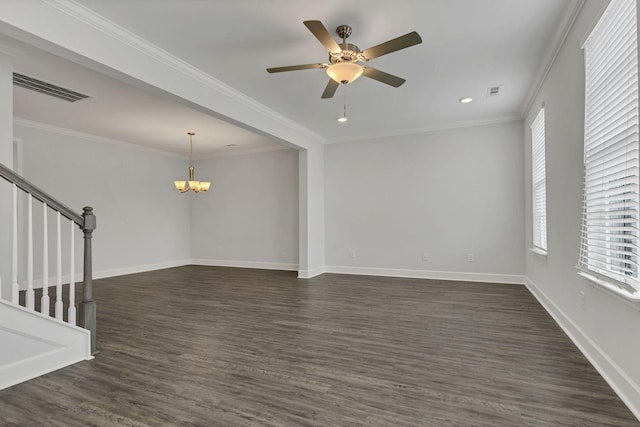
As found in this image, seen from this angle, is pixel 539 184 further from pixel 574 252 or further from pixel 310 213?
pixel 310 213

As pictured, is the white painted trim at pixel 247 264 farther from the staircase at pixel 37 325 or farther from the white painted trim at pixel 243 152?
the staircase at pixel 37 325

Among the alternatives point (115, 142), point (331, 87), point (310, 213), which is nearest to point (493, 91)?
point (331, 87)

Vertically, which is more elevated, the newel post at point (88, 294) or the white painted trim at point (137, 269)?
the newel post at point (88, 294)

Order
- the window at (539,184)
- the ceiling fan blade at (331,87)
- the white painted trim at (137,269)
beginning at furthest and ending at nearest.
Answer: the white painted trim at (137,269) < the window at (539,184) < the ceiling fan blade at (331,87)

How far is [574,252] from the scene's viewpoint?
9.13 ft

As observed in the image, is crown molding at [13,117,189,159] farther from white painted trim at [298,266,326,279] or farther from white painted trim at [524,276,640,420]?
white painted trim at [524,276,640,420]

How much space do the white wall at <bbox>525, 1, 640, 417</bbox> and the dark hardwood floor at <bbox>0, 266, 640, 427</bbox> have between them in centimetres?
16

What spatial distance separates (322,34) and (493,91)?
2993mm

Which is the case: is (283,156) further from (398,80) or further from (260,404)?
(260,404)

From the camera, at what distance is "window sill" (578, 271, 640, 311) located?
173 cm

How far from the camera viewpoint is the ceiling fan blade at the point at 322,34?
226 centimetres

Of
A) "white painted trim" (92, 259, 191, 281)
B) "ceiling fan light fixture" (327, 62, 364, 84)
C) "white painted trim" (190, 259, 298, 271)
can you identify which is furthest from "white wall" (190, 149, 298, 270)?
"ceiling fan light fixture" (327, 62, 364, 84)

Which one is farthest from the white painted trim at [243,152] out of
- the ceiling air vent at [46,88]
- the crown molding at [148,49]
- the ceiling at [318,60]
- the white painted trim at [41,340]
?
the white painted trim at [41,340]

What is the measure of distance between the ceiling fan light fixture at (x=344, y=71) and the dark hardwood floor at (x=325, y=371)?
2286 mm
